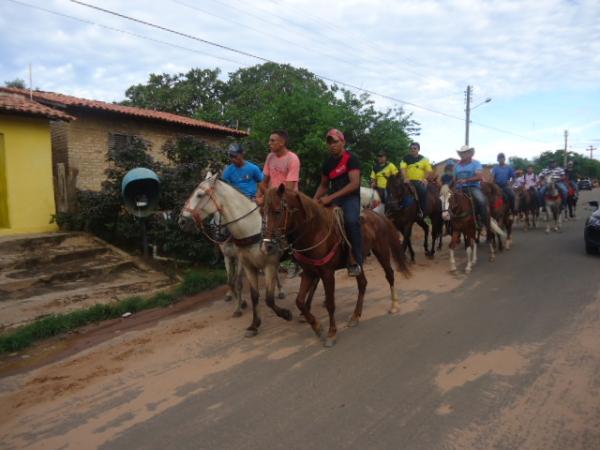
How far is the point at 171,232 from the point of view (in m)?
8.48

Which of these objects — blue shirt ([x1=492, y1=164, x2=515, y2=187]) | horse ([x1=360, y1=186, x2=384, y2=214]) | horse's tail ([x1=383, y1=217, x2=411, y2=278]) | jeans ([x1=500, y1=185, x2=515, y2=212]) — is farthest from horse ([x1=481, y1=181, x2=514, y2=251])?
horse's tail ([x1=383, y1=217, x2=411, y2=278])

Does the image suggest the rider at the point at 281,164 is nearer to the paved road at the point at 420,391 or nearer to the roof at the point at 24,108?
the paved road at the point at 420,391

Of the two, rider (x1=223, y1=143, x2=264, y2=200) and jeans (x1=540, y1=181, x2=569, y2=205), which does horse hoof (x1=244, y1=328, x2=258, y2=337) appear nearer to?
rider (x1=223, y1=143, x2=264, y2=200)

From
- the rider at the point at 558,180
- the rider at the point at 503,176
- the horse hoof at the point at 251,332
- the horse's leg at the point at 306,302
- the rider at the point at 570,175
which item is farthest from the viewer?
the rider at the point at 570,175

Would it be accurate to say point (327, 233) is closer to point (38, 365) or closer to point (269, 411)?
point (269, 411)

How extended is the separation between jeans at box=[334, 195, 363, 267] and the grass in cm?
349

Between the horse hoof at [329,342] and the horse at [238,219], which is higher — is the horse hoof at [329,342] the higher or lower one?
the lower one

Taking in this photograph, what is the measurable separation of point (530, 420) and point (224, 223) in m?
3.79

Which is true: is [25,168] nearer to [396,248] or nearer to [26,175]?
[26,175]

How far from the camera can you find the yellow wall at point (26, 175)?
31.6 feet

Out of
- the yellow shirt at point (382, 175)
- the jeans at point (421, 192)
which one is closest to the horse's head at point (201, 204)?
the jeans at point (421, 192)

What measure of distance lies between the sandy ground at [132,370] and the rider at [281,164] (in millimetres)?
1828

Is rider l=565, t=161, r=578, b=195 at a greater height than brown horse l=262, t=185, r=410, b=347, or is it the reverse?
rider l=565, t=161, r=578, b=195

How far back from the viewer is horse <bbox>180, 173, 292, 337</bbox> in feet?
17.2
